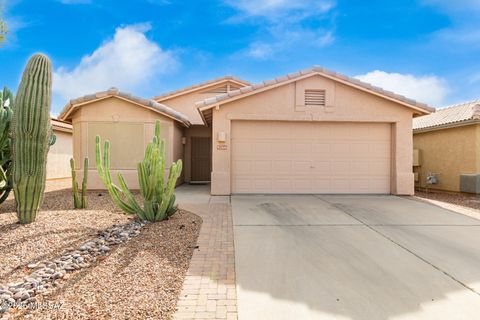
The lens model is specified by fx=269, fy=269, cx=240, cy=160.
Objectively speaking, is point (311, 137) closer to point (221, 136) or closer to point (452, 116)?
point (221, 136)

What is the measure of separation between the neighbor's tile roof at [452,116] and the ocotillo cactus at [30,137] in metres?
13.8

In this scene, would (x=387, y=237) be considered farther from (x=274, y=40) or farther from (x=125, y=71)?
(x=125, y=71)

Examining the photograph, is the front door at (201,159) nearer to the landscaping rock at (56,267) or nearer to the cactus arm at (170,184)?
the cactus arm at (170,184)

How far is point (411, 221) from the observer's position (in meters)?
6.33

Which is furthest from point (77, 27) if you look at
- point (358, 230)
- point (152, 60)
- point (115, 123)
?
point (358, 230)

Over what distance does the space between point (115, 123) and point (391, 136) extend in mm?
10748

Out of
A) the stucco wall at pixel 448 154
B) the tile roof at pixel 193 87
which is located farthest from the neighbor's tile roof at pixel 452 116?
the tile roof at pixel 193 87

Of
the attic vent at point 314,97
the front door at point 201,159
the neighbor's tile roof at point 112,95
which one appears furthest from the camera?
the front door at point 201,159

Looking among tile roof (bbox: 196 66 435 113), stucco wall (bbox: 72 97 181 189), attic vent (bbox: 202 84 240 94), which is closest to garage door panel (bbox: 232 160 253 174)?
tile roof (bbox: 196 66 435 113)

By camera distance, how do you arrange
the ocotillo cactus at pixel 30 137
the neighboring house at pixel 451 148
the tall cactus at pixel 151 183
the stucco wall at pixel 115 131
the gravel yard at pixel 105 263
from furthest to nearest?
the stucco wall at pixel 115 131, the neighboring house at pixel 451 148, the tall cactus at pixel 151 183, the ocotillo cactus at pixel 30 137, the gravel yard at pixel 105 263

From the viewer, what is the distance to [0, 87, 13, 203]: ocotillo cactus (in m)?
5.88

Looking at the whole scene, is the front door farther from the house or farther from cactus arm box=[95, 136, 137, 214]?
cactus arm box=[95, 136, 137, 214]

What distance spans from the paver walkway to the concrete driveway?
0.14m

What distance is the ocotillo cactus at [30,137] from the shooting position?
5.08m
